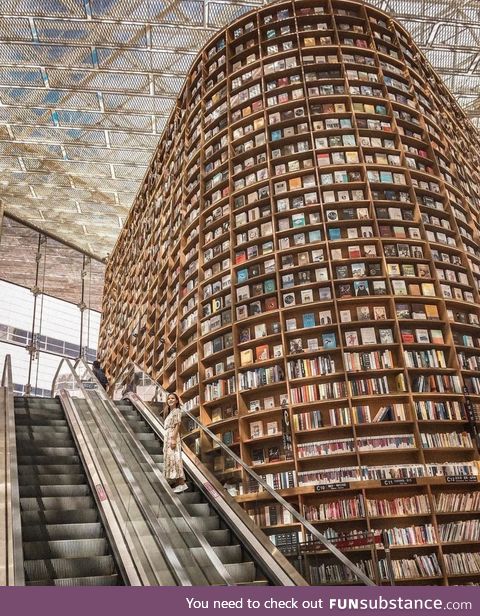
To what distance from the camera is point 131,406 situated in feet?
24.9

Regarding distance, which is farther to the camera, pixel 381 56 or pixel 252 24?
pixel 252 24

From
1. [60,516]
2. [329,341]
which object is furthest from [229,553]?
[329,341]

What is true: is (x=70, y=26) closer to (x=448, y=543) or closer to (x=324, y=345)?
(x=324, y=345)

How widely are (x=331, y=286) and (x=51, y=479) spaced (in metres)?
3.69

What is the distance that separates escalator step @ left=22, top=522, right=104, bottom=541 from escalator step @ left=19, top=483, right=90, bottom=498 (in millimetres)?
555

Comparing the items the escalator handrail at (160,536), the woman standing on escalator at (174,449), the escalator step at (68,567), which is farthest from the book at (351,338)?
the escalator step at (68,567)

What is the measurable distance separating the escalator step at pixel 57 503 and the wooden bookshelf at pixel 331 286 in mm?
1157

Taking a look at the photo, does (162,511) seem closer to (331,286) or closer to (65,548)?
(65,548)

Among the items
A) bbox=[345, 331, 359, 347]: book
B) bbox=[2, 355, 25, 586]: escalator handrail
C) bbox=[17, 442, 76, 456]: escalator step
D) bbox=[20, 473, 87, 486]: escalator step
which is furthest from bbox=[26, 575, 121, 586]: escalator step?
bbox=[345, 331, 359, 347]: book

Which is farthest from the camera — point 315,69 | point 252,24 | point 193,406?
point 252,24

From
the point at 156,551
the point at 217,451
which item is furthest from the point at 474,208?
the point at 156,551

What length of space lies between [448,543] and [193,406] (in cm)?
340

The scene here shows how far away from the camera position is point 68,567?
3.66 meters

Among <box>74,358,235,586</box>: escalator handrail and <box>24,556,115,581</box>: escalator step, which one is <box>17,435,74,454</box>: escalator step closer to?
<box>74,358,235,586</box>: escalator handrail
